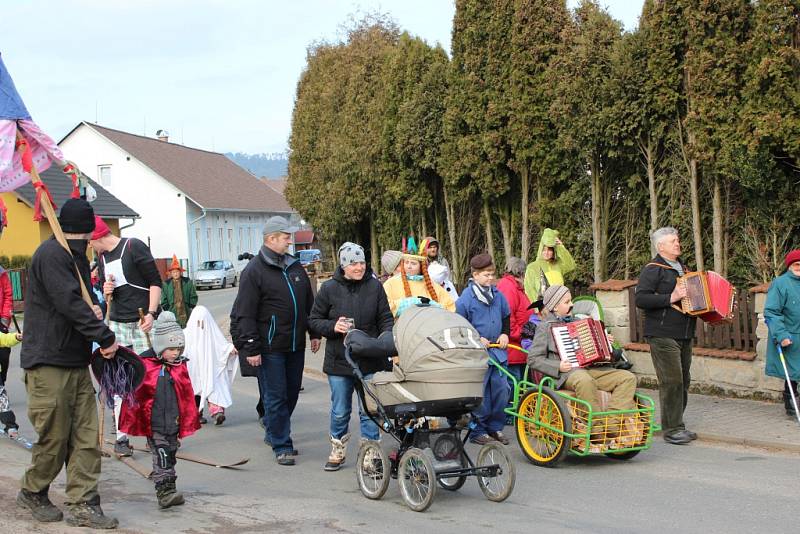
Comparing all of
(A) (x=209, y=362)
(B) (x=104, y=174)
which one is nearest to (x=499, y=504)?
(A) (x=209, y=362)

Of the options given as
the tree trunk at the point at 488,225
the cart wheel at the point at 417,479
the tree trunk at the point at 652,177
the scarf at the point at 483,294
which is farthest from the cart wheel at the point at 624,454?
the tree trunk at the point at 488,225

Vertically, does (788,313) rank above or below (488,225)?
below

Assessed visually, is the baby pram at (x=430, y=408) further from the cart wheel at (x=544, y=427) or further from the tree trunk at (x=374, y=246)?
the tree trunk at (x=374, y=246)

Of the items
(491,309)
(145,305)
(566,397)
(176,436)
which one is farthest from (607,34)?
(176,436)

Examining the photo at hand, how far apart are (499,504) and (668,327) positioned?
3.35 metres

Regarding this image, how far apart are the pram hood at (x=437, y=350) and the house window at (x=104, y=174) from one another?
53664 mm

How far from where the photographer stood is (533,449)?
9.01 m

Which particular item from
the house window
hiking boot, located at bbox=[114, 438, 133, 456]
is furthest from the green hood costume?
the house window

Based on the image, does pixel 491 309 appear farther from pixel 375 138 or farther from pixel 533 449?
pixel 375 138

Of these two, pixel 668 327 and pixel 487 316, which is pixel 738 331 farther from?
pixel 487 316

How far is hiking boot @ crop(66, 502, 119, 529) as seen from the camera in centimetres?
661

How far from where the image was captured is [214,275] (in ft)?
169

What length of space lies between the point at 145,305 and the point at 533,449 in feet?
13.3

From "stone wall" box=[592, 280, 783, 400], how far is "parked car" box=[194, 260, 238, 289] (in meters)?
39.4
